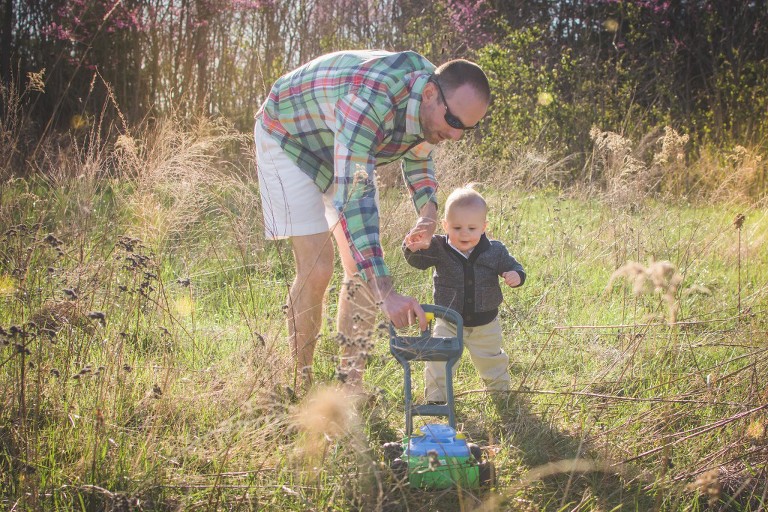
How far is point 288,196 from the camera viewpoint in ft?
10.5

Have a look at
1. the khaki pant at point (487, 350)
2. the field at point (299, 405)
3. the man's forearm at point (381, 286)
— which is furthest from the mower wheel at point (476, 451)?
the khaki pant at point (487, 350)

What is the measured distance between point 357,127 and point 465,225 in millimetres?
784

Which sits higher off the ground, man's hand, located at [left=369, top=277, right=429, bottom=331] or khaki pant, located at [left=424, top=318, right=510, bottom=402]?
man's hand, located at [left=369, top=277, right=429, bottom=331]

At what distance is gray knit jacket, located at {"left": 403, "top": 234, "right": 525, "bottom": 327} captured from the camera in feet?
10.8

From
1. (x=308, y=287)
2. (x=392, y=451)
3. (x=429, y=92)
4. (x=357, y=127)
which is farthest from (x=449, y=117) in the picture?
(x=392, y=451)

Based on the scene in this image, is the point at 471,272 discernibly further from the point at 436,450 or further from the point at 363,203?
the point at 436,450

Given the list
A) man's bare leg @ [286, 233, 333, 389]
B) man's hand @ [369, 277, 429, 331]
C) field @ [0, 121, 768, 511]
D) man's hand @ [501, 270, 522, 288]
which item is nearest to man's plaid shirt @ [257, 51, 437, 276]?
man's hand @ [369, 277, 429, 331]

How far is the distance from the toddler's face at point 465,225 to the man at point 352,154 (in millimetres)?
108

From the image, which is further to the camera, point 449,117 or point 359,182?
point 449,117

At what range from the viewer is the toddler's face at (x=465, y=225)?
3.24m

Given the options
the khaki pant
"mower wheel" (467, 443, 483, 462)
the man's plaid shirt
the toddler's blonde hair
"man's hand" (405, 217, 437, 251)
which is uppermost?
the man's plaid shirt

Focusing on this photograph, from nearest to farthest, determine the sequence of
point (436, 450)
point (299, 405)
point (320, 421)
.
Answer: point (320, 421), point (436, 450), point (299, 405)

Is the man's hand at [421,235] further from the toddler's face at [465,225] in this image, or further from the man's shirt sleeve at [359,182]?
the man's shirt sleeve at [359,182]

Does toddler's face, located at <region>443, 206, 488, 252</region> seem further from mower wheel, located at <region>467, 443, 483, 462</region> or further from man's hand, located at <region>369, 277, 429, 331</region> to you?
mower wheel, located at <region>467, 443, 483, 462</region>
